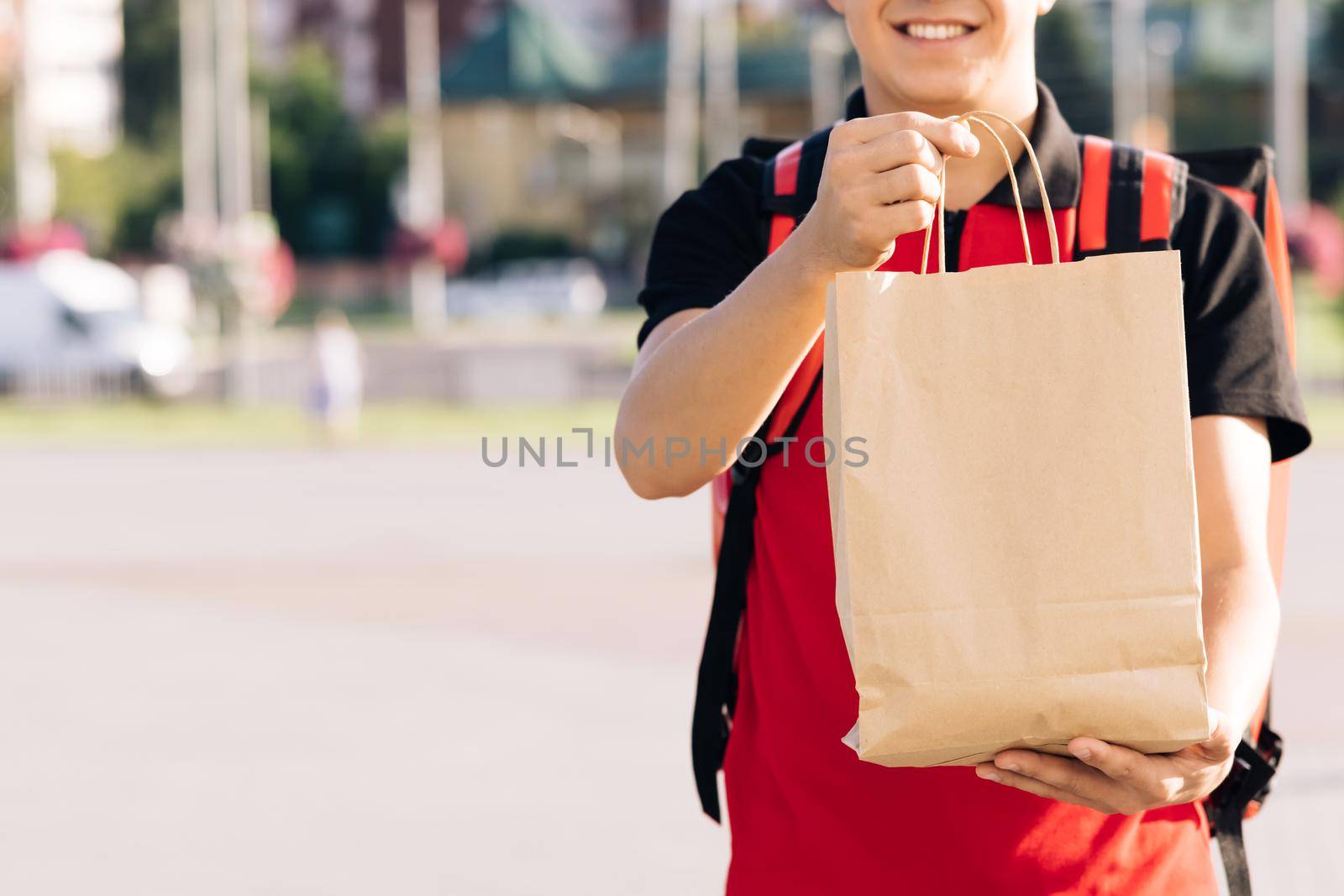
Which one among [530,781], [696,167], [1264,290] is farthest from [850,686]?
[696,167]

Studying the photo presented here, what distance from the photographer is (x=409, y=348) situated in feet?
116

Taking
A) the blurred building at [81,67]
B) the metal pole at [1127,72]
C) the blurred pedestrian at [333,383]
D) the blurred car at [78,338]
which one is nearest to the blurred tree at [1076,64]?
the metal pole at [1127,72]

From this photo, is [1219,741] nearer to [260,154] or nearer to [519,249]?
[519,249]

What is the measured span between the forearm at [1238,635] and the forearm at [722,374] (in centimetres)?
48

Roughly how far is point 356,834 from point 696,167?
4734 centimetres

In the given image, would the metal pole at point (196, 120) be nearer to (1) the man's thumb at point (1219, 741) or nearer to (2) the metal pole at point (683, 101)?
(2) the metal pole at point (683, 101)

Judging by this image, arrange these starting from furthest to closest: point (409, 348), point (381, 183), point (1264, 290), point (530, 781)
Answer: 1. point (381, 183)
2. point (409, 348)
3. point (530, 781)
4. point (1264, 290)

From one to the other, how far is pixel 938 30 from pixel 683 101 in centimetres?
4446

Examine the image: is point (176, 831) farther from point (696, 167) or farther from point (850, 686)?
point (696, 167)

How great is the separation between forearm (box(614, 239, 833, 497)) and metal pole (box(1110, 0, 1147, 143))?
3653 cm

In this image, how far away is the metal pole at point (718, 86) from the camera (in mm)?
49569

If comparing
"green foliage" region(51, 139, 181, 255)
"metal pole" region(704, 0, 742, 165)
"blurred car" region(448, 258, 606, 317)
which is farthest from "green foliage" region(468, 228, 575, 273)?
"green foliage" region(51, 139, 181, 255)

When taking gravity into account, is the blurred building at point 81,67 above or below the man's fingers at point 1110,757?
above

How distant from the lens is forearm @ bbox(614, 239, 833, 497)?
5.74 feet
